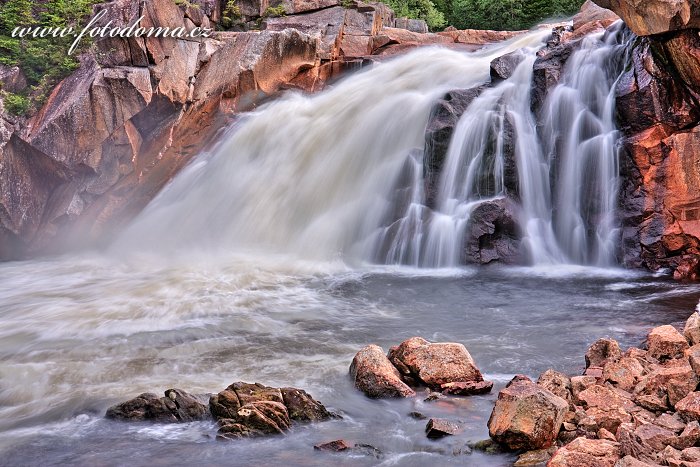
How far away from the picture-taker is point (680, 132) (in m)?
11.2

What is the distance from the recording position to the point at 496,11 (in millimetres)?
26125

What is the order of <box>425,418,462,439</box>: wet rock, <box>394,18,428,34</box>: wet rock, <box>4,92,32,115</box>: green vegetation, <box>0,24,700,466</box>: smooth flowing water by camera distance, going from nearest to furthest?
1. <box>425,418,462,439</box>: wet rock
2. <box>0,24,700,466</box>: smooth flowing water
3. <box>4,92,32,115</box>: green vegetation
4. <box>394,18,428,34</box>: wet rock

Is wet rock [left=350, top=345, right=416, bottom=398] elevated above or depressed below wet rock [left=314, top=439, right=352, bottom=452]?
above

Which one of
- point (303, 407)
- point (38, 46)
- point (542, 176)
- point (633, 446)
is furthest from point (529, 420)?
point (38, 46)

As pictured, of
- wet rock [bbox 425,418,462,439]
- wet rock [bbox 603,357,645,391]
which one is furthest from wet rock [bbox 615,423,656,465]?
wet rock [bbox 425,418,462,439]

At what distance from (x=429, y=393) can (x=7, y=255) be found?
12290 millimetres

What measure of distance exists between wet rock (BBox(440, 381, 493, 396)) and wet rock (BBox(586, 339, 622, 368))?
109 centimetres

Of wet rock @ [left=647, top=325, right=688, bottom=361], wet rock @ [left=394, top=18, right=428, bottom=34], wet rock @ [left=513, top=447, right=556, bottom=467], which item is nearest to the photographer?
wet rock @ [left=513, top=447, right=556, bottom=467]

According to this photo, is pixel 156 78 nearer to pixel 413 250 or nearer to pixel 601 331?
pixel 413 250

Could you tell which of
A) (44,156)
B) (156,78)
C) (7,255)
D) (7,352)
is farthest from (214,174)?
(7,352)

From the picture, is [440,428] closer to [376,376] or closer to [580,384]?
[376,376]

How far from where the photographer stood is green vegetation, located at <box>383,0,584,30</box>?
1003 inches

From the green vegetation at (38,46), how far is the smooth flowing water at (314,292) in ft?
11.8

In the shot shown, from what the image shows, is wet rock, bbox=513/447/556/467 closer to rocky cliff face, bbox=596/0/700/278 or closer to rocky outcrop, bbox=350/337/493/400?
rocky outcrop, bbox=350/337/493/400
